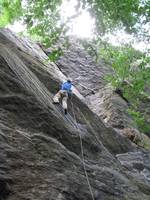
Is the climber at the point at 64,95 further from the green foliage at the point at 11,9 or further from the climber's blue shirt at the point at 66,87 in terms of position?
the green foliage at the point at 11,9

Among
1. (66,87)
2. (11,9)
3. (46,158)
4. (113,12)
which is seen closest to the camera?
(46,158)

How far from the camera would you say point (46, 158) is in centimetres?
818

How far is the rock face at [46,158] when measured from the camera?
23.9 feet

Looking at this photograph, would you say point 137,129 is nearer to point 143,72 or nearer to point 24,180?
point 143,72

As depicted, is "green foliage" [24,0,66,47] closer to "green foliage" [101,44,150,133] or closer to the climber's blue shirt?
the climber's blue shirt

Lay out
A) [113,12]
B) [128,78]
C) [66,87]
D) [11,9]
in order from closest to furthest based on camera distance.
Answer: [113,12] < [11,9] < [66,87] < [128,78]

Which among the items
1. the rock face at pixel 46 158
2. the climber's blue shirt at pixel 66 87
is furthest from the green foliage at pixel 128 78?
the rock face at pixel 46 158

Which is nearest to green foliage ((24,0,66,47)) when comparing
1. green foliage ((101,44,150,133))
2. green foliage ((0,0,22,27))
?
green foliage ((0,0,22,27))

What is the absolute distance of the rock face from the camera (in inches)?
287

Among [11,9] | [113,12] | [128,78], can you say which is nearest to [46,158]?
[113,12]

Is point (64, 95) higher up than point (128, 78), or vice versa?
point (64, 95)

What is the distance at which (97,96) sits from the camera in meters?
22.3

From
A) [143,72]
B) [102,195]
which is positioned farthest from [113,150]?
[102,195]

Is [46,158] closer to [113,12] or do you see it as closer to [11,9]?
[113,12]
